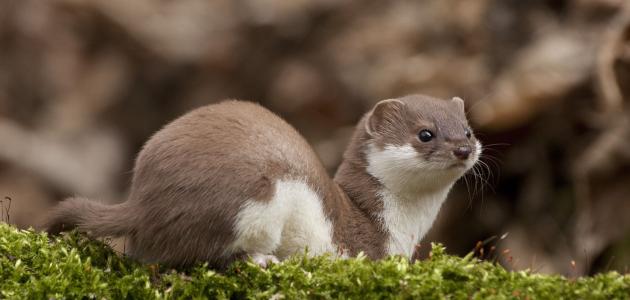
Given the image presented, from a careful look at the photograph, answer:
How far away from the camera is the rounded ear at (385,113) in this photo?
22.7 ft

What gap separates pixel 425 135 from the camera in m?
6.72

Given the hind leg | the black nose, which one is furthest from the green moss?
the black nose

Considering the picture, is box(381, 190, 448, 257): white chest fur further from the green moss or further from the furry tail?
the furry tail

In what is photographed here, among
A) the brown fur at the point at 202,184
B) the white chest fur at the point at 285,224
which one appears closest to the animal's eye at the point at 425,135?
the brown fur at the point at 202,184

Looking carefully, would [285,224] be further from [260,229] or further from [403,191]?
[403,191]

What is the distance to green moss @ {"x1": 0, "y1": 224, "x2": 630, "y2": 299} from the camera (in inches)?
184

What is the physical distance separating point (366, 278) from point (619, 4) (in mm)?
7782

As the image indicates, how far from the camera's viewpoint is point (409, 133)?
22.3ft

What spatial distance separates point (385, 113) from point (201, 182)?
218 cm

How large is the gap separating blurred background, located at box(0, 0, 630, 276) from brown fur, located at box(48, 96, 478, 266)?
4060 millimetres

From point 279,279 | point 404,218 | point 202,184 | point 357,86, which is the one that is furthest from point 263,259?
point 357,86

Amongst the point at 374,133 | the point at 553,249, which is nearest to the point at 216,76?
the point at 553,249

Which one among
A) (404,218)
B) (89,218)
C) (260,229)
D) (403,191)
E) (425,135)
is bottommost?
(404,218)

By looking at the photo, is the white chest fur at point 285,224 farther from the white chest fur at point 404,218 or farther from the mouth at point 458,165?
the mouth at point 458,165
